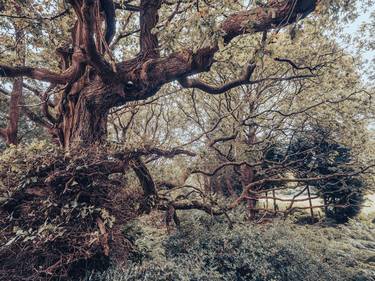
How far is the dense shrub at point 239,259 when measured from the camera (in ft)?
11.6

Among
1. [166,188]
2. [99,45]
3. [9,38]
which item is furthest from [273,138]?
[9,38]

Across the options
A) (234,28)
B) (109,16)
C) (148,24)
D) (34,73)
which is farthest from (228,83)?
(34,73)

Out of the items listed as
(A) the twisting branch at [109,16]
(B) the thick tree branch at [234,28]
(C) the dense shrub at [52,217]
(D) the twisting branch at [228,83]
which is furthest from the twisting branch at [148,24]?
(C) the dense shrub at [52,217]

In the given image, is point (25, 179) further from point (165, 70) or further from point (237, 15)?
Answer: point (237, 15)

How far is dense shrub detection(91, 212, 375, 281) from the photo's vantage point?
11.6ft

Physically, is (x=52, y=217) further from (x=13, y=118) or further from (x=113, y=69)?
(x=13, y=118)

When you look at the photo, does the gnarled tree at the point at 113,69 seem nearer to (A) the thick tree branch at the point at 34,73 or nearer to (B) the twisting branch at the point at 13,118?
(A) the thick tree branch at the point at 34,73

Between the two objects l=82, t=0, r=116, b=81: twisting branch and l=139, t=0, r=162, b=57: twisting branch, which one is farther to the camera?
l=139, t=0, r=162, b=57: twisting branch

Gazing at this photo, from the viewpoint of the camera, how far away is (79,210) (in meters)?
3.26

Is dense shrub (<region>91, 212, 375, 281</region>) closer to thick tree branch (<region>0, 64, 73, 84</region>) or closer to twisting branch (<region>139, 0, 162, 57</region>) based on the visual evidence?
thick tree branch (<region>0, 64, 73, 84</region>)

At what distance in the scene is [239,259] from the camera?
14.0ft

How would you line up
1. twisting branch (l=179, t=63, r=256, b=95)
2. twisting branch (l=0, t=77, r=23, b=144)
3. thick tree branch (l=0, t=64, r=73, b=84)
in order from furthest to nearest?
twisting branch (l=0, t=77, r=23, b=144), twisting branch (l=179, t=63, r=256, b=95), thick tree branch (l=0, t=64, r=73, b=84)

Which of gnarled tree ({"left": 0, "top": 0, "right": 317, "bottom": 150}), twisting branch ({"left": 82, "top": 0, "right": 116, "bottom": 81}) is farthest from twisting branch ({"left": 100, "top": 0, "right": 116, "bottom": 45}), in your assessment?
twisting branch ({"left": 82, "top": 0, "right": 116, "bottom": 81})

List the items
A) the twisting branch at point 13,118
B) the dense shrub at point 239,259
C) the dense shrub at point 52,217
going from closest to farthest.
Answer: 1. the dense shrub at point 52,217
2. the dense shrub at point 239,259
3. the twisting branch at point 13,118
